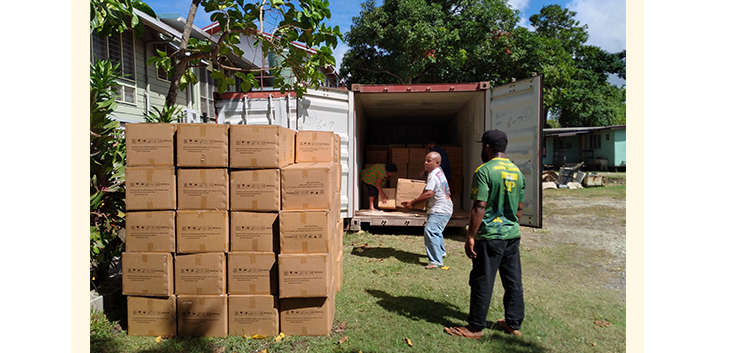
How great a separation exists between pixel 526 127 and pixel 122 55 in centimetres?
911

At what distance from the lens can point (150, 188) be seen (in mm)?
3439

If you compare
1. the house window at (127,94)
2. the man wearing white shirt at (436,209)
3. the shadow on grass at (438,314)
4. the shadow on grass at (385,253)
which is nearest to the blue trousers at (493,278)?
the shadow on grass at (438,314)

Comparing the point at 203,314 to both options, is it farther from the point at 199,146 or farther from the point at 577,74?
the point at 577,74

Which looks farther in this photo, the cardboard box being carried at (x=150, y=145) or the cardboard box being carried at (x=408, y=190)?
the cardboard box being carried at (x=408, y=190)

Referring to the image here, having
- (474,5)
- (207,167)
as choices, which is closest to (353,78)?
(474,5)

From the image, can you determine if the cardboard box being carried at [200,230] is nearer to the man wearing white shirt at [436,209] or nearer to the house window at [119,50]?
the man wearing white shirt at [436,209]

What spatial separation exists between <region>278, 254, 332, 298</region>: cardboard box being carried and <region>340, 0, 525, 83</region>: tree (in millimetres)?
14125

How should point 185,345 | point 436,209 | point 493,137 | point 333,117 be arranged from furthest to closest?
1. point 333,117
2. point 436,209
3. point 493,137
4. point 185,345

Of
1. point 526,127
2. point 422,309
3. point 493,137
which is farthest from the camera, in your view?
point 526,127

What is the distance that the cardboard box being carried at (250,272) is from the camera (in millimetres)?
3467

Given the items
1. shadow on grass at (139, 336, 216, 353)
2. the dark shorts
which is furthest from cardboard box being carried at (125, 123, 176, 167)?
the dark shorts

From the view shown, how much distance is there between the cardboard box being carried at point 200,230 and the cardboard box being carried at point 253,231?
98mm

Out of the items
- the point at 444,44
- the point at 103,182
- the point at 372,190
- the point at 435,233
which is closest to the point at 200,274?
the point at 103,182

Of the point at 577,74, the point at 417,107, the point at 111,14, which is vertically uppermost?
the point at 577,74
